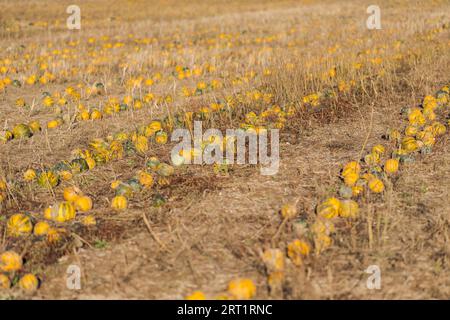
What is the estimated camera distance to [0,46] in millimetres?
16156

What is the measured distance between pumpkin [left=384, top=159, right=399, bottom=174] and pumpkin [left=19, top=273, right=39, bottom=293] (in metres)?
3.85

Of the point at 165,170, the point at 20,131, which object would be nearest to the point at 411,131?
the point at 165,170

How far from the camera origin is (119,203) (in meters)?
4.73

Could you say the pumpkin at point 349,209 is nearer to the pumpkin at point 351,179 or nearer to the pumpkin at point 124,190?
the pumpkin at point 351,179

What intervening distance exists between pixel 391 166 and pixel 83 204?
3423 millimetres

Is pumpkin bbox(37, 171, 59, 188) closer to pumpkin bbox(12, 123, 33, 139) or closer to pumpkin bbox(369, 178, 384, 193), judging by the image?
pumpkin bbox(12, 123, 33, 139)

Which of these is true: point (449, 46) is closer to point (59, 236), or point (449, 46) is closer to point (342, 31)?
point (342, 31)

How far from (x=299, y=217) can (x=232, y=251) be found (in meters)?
0.83

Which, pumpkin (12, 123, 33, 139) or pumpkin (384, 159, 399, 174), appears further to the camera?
pumpkin (12, 123, 33, 139)

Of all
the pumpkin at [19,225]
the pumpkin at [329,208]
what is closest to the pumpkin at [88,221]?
the pumpkin at [19,225]

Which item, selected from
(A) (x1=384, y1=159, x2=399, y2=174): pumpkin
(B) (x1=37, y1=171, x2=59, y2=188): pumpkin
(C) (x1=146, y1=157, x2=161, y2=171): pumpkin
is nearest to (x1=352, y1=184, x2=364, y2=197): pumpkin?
(A) (x1=384, y1=159, x2=399, y2=174): pumpkin

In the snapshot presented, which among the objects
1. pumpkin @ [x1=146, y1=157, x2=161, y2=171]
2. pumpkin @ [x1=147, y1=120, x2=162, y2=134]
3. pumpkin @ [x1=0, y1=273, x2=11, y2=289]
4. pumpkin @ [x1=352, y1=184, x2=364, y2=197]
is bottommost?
pumpkin @ [x1=0, y1=273, x2=11, y2=289]

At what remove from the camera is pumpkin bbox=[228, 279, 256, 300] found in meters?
3.31
